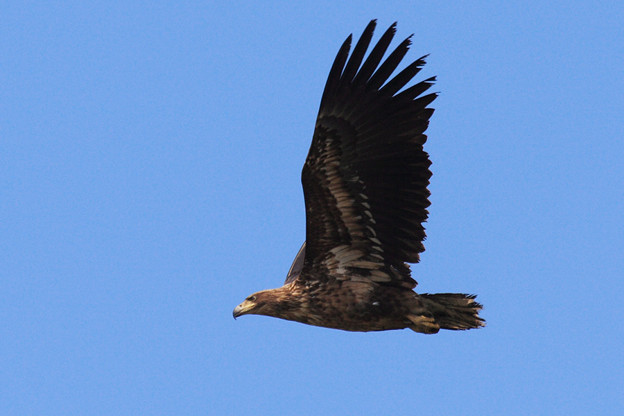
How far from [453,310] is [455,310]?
0.08ft

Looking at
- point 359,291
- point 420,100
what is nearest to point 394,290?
point 359,291

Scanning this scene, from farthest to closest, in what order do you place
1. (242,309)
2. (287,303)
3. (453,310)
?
(242,309)
(287,303)
(453,310)

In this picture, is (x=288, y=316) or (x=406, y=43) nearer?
(x=406, y=43)

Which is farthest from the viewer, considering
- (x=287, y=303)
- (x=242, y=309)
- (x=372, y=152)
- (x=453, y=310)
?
(x=242, y=309)

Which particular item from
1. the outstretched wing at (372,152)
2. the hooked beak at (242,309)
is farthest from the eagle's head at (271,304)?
the outstretched wing at (372,152)

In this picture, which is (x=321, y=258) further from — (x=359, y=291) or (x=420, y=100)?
(x=420, y=100)

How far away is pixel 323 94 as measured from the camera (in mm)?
13344

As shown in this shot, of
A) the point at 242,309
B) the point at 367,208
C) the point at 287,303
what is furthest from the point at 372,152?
the point at 242,309

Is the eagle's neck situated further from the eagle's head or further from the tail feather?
the tail feather

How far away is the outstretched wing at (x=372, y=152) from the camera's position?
13344 millimetres

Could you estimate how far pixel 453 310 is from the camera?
13961 millimetres

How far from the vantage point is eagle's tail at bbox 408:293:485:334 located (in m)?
13.9

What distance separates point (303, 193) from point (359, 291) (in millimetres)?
1255

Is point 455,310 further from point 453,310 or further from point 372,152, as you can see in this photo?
point 372,152
